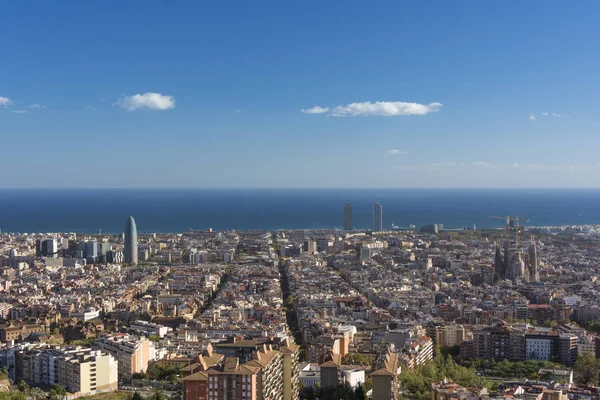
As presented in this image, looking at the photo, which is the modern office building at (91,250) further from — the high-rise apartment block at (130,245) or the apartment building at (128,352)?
the apartment building at (128,352)

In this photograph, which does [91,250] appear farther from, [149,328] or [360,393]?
[360,393]

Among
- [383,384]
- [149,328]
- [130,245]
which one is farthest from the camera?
[130,245]

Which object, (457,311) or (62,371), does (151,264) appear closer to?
(457,311)

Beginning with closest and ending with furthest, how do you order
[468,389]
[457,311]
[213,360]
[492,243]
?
[213,360]
[468,389]
[457,311]
[492,243]

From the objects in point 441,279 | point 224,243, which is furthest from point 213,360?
point 224,243

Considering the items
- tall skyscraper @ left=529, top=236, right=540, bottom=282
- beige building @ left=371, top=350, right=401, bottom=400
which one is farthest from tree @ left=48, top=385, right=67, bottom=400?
tall skyscraper @ left=529, top=236, right=540, bottom=282

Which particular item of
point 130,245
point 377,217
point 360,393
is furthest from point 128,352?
point 377,217

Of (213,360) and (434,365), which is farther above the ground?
(213,360)
